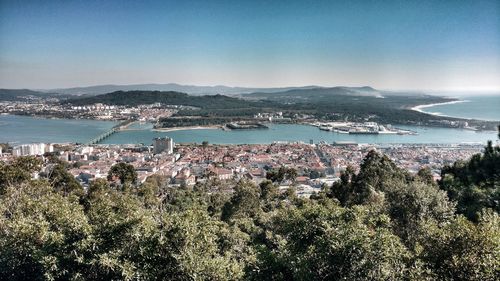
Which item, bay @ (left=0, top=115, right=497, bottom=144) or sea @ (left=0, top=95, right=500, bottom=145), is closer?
sea @ (left=0, top=95, right=500, bottom=145)

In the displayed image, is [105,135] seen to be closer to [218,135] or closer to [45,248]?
[218,135]

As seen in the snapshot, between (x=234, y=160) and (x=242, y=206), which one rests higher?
(x=242, y=206)

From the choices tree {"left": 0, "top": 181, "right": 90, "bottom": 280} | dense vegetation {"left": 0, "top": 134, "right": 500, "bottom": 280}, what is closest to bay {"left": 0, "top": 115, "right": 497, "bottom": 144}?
dense vegetation {"left": 0, "top": 134, "right": 500, "bottom": 280}

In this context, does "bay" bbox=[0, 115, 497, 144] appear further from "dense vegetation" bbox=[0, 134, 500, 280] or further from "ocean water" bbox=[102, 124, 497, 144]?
"dense vegetation" bbox=[0, 134, 500, 280]

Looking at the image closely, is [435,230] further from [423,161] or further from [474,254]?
[423,161]

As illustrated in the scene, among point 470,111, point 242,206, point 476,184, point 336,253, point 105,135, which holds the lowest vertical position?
point 105,135

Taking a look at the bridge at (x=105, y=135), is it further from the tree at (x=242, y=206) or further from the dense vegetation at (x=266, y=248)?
the dense vegetation at (x=266, y=248)

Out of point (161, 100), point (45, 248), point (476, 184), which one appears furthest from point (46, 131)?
point (45, 248)

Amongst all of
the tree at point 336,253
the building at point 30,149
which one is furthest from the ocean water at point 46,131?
the tree at point 336,253
